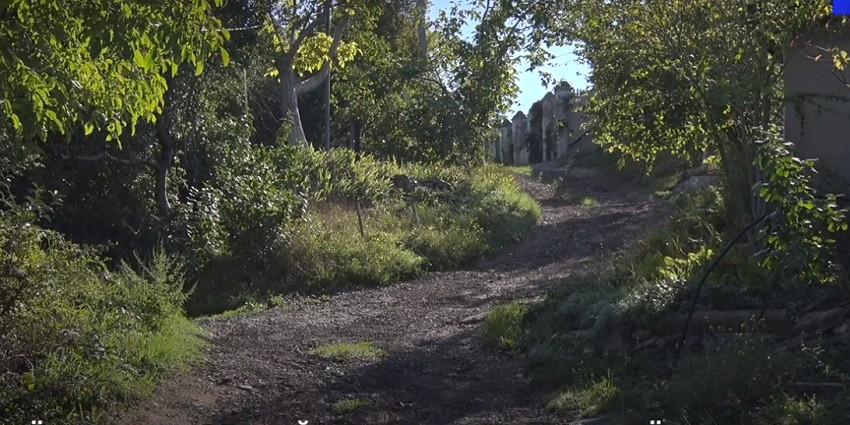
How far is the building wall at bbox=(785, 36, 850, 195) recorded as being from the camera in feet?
33.7

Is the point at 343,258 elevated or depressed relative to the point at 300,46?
depressed

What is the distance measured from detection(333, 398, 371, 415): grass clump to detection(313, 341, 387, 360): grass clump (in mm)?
1825

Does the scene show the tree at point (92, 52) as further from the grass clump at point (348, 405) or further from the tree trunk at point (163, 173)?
the tree trunk at point (163, 173)

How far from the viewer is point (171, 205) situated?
50.7 feet

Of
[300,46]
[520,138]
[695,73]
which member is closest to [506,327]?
[695,73]

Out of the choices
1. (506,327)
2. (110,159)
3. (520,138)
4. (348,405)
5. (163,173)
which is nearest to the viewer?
(348,405)

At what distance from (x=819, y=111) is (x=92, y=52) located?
7.06m

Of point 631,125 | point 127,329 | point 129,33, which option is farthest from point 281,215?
point 129,33

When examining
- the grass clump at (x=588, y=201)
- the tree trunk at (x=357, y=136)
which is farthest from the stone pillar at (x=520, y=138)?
the grass clump at (x=588, y=201)

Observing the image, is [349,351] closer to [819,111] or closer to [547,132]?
[819,111]

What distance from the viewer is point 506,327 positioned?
10.7 m

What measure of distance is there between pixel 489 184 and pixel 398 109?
4.22m

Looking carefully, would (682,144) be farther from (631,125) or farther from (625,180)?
(625,180)

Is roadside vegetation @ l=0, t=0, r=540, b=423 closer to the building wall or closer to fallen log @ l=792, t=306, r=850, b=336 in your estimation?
fallen log @ l=792, t=306, r=850, b=336
